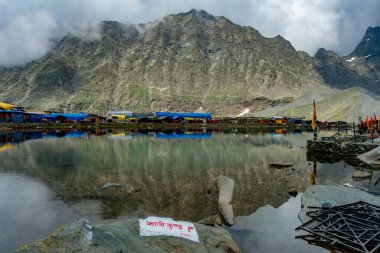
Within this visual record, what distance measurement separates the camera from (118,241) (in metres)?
9.27

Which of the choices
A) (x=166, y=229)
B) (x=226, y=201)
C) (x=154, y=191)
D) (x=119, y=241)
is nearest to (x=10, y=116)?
(x=154, y=191)

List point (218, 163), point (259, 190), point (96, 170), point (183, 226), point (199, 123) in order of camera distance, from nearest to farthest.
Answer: point (183, 226) → point (259, 190) → point (96, 170) → point (218, 163) → point (199, 123)

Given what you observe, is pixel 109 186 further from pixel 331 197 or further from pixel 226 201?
pixel 331 197

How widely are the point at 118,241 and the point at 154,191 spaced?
582 inches

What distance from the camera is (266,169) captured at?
34.9m

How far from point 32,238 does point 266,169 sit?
25423 millimetres

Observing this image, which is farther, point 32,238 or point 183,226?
point 32,238

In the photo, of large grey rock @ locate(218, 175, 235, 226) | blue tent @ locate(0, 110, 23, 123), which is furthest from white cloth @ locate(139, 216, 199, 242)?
blue tent @ locate(0, 110, 23, 123)

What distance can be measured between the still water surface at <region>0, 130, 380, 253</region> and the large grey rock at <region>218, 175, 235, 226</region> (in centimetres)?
49

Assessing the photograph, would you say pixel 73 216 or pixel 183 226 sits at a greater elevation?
pixel 183 226

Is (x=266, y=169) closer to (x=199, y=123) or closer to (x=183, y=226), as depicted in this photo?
(x=183, y=226)

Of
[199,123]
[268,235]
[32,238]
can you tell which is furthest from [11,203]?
[199,123]

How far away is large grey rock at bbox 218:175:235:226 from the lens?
58.0 feet

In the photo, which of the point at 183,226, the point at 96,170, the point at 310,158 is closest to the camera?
the point at 183,226
